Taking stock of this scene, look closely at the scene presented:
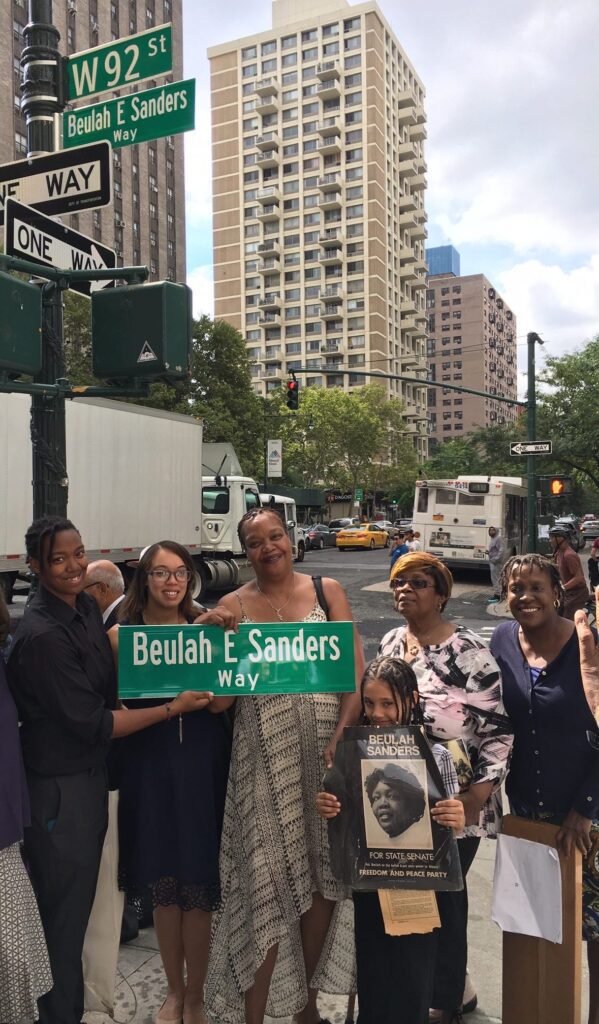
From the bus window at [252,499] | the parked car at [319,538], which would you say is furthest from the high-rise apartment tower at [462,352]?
the bus window at [252,499]

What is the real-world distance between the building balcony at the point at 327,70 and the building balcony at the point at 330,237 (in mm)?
16230

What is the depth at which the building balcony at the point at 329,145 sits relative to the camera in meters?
81.8

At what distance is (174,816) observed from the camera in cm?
268

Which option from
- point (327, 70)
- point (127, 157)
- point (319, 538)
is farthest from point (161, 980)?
point (327, 70)

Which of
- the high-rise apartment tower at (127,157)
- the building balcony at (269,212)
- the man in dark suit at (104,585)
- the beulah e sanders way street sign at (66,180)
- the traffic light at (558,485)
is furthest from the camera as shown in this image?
the building balcony at (269,212)

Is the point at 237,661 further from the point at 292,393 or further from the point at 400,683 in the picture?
the point at 292,393

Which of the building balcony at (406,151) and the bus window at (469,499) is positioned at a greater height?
the building balcony at (406,151)

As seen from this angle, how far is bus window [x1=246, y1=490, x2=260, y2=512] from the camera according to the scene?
60.4 ft

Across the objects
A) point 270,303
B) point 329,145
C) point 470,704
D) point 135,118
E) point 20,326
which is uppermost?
point 329,145

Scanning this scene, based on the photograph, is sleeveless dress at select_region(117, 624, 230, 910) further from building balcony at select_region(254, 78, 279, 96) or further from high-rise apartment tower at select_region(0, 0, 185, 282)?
building balcony at select_region(254, 78, 279, 96)

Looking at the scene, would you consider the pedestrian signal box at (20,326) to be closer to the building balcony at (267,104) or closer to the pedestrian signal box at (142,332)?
the pedestrian signal box at (142,332)

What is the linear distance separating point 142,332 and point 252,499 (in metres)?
15.3

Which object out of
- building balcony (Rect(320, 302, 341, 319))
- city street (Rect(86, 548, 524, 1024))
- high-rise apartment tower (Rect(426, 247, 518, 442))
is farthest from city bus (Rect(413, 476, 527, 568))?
high-rise apartment tower (Rect(426, 247, 518, 442))

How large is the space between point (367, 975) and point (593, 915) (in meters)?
0.86
